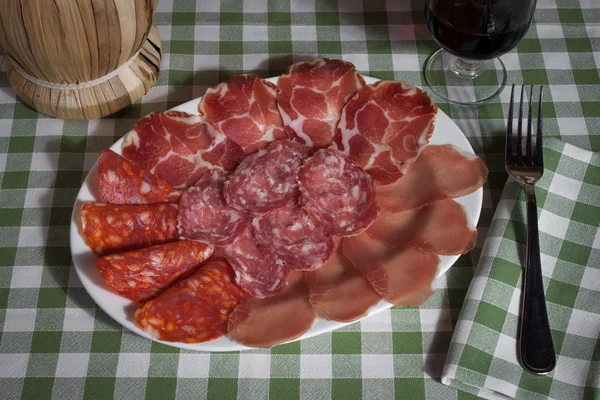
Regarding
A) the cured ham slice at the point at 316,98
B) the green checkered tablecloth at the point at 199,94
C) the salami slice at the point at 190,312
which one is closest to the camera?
the salami slice at the point at 190,312

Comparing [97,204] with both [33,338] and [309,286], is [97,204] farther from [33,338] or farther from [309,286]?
[309,286]

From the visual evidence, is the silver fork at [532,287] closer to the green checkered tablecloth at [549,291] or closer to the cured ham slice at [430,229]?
the green checkered tablecloth at [549,291]

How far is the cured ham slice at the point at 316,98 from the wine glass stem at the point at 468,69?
324mm

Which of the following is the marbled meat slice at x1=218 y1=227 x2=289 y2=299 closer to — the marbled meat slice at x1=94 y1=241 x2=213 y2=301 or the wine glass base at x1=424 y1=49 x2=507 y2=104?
the marbled meat slice at x1=94 y1=241 x2=213 y2=301

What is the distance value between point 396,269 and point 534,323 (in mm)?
249

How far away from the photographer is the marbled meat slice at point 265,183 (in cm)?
113

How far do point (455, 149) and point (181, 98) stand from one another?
61 centimetres

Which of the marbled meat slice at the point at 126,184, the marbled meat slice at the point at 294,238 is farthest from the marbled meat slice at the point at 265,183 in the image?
the marbled meat slice at the point at 126,184

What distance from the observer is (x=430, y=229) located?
1129 millimetres

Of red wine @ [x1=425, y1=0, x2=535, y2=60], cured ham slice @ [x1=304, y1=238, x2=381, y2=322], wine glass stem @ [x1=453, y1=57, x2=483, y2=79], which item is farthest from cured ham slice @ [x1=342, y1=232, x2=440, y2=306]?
wine glass stem @ [x1=453, y1=57, x2=483, y2=79]

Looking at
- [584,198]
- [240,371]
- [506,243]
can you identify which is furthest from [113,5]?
[584,198]

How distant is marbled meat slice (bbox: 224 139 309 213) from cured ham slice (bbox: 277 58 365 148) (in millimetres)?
80

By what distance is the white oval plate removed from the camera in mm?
1057

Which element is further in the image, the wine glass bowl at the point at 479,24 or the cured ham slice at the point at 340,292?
the wine glass bowl at the point at 479,24
